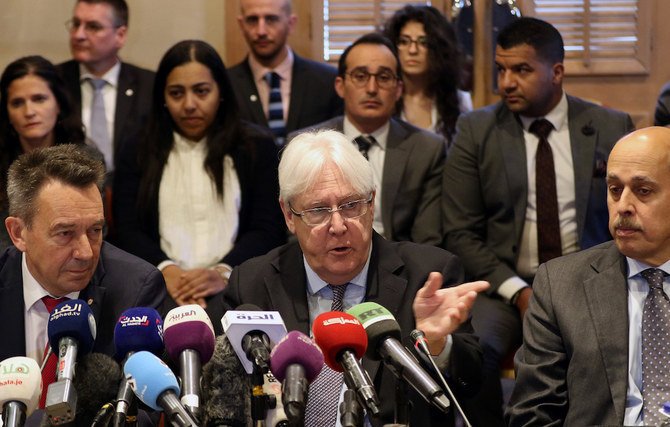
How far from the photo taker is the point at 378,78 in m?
5.15

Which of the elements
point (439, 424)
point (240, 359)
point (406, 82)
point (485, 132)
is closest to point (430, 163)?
point (485, 132)

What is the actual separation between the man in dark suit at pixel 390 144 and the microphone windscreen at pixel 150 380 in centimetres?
265

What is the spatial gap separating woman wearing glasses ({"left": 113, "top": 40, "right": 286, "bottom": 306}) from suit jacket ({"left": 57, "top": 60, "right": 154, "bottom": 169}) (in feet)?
1.50

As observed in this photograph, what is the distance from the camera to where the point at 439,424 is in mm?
3215

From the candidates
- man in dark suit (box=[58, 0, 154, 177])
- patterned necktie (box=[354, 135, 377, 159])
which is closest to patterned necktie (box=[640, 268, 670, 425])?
patterned necktie (box=[354, 135, 377, 159])

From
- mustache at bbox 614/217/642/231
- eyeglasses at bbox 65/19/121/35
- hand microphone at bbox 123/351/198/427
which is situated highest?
eyeglasses at bbox 65/19/121/35

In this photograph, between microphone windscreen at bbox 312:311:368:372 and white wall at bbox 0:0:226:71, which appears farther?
white wall at bbox 0:0:226:71

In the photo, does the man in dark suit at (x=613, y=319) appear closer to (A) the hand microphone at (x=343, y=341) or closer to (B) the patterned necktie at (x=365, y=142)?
(A) the hand microphone at (x=343, y=341)

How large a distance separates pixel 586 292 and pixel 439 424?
581mm

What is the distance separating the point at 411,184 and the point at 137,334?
262cm

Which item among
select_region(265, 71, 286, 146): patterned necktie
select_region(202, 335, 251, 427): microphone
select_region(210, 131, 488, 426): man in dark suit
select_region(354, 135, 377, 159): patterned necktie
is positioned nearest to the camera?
select_region(202, 335, 251, 427): microphone

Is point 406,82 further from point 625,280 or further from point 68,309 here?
point 68,309

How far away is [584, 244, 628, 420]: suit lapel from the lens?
3092 mm

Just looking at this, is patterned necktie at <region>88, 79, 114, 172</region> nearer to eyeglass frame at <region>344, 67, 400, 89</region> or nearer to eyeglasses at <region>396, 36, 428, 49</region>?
eyeglass frame at <region>344, 67, 400, 89</region>
